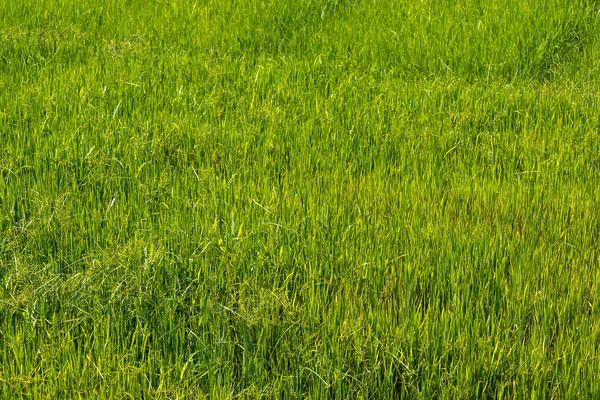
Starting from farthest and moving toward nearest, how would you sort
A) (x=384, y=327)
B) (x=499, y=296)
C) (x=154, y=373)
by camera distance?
(x=499, y=296), (x=384, y=327), (x=154, y=373)

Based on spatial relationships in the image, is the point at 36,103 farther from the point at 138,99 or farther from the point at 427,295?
the point at 427,295

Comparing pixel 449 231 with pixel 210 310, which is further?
pixel 449 231

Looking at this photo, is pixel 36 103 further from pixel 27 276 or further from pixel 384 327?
pixel 384 327

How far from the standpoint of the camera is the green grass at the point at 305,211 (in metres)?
2.40

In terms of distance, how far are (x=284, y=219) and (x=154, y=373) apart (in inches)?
38.1

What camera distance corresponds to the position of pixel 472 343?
245 cm

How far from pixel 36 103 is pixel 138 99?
0.53 metres

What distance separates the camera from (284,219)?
315 cm

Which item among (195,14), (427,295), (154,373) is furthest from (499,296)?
(195,14)

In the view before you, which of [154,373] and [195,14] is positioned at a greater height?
[195,14]

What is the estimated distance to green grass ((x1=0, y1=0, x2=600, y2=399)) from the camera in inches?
94.7

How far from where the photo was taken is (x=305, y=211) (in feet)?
10.6

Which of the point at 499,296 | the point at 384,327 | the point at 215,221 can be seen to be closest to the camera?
the point at 384,327

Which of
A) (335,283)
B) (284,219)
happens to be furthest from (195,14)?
(335,283)
